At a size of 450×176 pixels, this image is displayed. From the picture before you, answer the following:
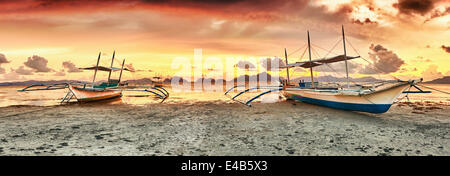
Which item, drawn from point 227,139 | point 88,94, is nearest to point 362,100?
point 227,139

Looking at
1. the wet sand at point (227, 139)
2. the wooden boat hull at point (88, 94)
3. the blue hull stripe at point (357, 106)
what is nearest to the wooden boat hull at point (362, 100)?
the blue hull stripe at point (357, 106)

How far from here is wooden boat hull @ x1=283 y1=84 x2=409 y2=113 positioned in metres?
8.02

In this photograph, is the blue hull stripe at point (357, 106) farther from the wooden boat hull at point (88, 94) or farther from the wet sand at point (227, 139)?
the wooden boat hull at point (88, 94)

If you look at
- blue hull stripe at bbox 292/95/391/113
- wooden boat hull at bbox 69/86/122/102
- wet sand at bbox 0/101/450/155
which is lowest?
wet sand at bbox 0/101/450/155

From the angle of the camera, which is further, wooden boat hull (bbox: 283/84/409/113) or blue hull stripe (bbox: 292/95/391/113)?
blue hull stripe (bbox: 292/95/391/113)

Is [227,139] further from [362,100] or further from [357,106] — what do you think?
[357,106]

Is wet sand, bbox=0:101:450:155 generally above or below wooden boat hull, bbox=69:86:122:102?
below

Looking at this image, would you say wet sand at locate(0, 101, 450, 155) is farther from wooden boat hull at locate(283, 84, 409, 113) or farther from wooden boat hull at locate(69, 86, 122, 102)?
wooden boat hull at locate(69, 86, 122, 102)

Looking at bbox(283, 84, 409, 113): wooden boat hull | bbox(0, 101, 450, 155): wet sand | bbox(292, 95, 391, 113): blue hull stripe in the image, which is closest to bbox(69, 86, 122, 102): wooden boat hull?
bbox(0, 101, 450, 155): wet sand

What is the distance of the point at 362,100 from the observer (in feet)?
29.4

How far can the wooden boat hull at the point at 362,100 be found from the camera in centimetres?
802

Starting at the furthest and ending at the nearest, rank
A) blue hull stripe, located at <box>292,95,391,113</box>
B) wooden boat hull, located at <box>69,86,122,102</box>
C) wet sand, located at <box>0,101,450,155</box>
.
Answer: wooden boat hull, located at <box>69,86,122,102</box> → blue hull stripe, located at <box>292,95,391,113</box> → wet sand, located at <box>0,101,450,155</box>
